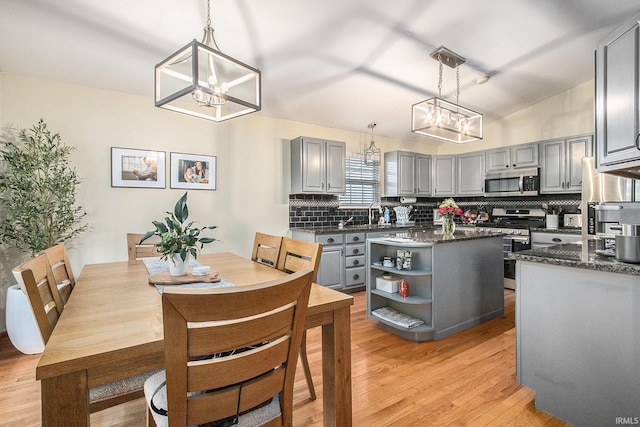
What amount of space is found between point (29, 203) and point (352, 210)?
12.5 feet

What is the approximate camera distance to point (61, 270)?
1.63m

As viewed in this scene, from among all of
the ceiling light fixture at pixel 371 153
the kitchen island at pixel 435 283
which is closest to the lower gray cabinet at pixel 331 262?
the kitchen island at pixel 435 283

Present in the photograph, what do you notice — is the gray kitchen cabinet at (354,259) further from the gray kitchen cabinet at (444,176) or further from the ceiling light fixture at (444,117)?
the gray kitchen cabinet at (444,176)

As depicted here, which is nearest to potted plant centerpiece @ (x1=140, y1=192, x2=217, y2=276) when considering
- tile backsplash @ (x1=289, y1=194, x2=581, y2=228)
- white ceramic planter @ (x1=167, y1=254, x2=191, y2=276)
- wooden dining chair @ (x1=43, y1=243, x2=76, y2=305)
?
white ceramic planter @ (x1=167, y1=254, x2=191, y2=276)

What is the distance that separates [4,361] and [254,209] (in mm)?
2580

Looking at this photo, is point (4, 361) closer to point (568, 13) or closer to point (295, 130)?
point (295, 130)

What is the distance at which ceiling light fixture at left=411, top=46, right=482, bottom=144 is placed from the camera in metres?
2.76

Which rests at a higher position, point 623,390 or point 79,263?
point 79,263

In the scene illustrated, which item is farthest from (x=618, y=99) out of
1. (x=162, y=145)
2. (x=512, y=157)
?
(x=162, y=145)

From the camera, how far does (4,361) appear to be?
2363 mm

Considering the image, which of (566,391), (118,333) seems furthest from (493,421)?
(118,333)

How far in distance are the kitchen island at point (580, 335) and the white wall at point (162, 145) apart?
303cm

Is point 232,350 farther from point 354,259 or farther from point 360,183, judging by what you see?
point 360,183

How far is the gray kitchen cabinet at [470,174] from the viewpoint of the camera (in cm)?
508
